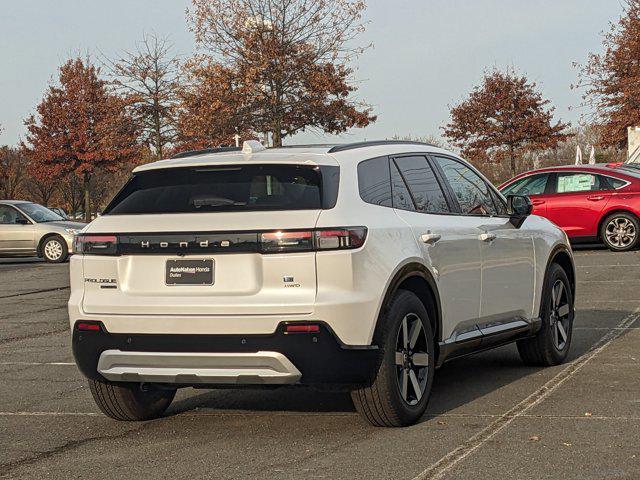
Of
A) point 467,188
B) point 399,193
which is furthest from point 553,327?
point 399,193

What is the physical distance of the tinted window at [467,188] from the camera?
305 inches

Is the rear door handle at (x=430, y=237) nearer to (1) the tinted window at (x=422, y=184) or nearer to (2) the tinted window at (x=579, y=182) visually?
(1) the tinted window at (x=422, y=184)

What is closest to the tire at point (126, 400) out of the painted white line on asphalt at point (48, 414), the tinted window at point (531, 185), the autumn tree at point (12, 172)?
the painted white line on asphalt at point (48, 414)

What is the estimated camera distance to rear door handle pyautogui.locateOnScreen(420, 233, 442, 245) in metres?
6.78

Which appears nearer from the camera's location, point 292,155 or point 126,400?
point 292,155

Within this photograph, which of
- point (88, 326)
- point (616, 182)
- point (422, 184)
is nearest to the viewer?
point (88, 326)

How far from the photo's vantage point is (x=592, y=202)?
21250mm

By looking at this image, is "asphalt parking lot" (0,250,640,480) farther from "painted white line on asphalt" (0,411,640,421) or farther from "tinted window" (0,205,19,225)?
"tinted window" (0,205,19,225)

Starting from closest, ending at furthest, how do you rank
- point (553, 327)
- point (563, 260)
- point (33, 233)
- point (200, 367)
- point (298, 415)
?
point (200, 367) < point (298, 415) < point (553, 327) < point (563, 260) < point (33, 233)

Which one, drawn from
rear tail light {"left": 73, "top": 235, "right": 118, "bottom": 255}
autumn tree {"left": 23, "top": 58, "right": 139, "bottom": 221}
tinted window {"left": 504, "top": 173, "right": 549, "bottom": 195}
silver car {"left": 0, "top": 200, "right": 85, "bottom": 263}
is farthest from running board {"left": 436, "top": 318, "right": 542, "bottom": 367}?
autumn tree {"left": 23, "top": 58, "right": 139, "bottom": 221}

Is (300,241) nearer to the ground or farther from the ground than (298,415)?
farther from the ground

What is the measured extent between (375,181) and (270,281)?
1.09m

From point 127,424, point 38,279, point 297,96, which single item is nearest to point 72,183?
point 297,96

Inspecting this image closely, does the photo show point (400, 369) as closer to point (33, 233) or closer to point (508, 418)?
point (508, 418)
